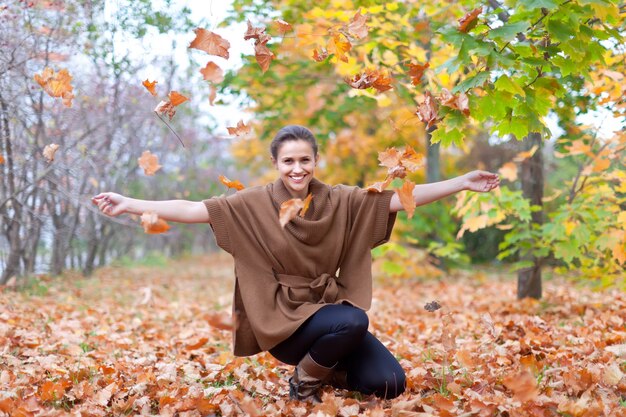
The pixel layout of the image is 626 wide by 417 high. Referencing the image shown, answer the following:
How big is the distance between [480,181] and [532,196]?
3464 millimetres

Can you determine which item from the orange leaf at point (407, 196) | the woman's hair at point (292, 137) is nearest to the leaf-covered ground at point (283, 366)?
the orange leaf at point (407, 196)

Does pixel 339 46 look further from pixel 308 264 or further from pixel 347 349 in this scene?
pixel 347 349

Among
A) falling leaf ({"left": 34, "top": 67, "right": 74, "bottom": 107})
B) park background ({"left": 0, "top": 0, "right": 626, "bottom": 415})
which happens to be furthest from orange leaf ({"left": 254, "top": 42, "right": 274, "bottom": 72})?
falling leaf ({"left": 34, "top": 67, "right": 74, "bottom": 107})

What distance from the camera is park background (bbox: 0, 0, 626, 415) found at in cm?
303

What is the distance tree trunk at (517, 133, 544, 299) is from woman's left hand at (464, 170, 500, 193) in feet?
10.9

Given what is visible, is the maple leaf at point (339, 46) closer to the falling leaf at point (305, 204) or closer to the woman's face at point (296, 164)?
the woman's face at point (296, 164)

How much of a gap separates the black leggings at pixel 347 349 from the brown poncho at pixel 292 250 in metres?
0.09

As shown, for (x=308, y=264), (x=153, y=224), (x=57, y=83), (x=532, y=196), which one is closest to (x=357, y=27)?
(x=308, y=264)

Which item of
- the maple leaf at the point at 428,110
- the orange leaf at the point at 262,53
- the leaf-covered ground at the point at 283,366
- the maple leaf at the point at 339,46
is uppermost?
the maple leaf at the point at 339,46

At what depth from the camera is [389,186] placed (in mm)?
5012

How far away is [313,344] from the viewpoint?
3.12 meters

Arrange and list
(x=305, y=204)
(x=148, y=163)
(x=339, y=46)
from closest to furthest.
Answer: (x=305, y=204) < (x=339, y=46) < (x=148, y=163)

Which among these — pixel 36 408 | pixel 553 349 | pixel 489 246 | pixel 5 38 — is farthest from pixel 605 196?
pixel 489 246

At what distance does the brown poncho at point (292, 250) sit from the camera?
318 cm
